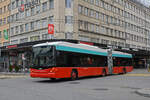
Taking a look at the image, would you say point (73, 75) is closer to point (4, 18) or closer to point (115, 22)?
point (115, 22)

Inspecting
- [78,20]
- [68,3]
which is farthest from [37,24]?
[78,20]

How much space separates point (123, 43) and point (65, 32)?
2431 cm

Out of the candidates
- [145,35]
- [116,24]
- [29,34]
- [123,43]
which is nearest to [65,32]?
[29,34]

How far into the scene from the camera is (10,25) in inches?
1994

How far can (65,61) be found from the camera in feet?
59.6

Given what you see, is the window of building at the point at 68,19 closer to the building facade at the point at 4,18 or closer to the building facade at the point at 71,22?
the building facade at the point at 71,22

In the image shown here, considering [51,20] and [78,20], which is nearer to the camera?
[51,20]

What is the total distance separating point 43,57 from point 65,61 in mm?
1845

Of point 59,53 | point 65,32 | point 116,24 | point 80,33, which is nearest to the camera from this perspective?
point 59,53

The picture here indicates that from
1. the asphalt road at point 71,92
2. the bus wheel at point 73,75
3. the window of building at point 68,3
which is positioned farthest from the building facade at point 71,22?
the asphalt road at point 71,92

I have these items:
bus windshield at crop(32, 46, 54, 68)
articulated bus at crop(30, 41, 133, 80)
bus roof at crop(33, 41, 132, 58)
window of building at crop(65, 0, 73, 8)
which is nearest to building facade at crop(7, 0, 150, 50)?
window of building at crop(65, 0, 73, 8)

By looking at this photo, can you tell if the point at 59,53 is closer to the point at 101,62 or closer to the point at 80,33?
the point at 101,62

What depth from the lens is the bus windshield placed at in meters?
17.2

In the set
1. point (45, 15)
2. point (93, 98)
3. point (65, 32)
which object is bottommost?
Answer: point (93, 98)
